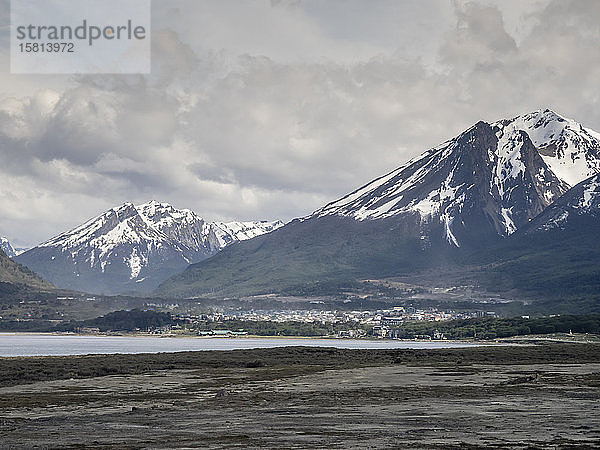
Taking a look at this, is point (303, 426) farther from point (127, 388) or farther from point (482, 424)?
point (127, 388)

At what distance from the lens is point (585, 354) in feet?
455

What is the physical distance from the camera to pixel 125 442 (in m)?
43.0

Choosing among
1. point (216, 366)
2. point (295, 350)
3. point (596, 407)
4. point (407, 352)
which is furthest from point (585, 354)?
point (596, 407)

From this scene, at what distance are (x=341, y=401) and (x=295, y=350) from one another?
83.6m

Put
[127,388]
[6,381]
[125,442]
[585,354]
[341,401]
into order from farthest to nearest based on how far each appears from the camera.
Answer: [585,354]
[6,381]
[127,388]
[341,401]
[125,442]

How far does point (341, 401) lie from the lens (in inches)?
2559

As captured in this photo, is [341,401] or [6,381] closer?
[341,401]

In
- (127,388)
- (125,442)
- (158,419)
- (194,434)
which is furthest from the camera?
(127,388)

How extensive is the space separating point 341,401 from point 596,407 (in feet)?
59.0

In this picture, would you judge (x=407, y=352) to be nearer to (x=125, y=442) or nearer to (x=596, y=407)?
(x=596, y=407)

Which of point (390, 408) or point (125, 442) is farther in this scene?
point (390, 408)

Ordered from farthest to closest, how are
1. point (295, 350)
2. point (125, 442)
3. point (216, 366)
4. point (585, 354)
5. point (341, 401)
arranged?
point (295, 350) → point (585, 354) → point (216, 366) → point (341, 401) → point (125, 442)

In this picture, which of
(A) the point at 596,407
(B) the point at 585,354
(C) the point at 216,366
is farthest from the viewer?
(B) the point at 585,354

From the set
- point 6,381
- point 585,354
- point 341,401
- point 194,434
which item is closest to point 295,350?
point 585,354
